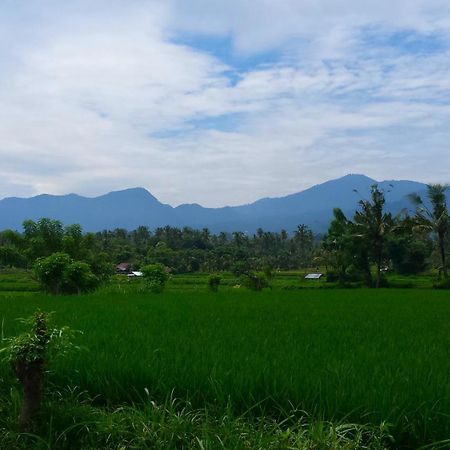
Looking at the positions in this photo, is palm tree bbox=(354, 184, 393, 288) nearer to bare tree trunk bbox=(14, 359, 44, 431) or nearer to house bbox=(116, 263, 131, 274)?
bare tree trunk bbox=(14, 359, 44, 431)

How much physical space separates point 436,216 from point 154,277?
18.2m

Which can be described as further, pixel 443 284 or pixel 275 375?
pixel 443 284

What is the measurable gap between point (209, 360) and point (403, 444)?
1375mm

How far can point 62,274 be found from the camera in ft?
45.0

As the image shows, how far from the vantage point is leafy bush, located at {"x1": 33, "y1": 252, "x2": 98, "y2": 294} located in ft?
44.3

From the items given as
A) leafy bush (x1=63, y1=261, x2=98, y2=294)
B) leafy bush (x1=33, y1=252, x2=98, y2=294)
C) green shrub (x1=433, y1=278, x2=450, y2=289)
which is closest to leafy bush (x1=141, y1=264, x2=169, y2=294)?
leafy bush (x1=63, y1=261, x2=98, y2=294)

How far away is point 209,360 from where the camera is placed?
3395 millimetres

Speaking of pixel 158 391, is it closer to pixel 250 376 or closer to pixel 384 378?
pixel 250 376

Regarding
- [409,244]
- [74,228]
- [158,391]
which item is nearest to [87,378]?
[158,391]

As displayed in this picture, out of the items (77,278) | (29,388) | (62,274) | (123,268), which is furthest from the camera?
(123,268)

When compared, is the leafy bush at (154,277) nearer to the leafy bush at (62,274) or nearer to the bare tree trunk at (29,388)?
the leafy bush at (62,274)

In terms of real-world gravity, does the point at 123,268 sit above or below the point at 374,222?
below

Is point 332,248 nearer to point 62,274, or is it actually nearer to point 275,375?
point 62,274

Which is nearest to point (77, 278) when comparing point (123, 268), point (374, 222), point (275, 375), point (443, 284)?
point (275, 375)
